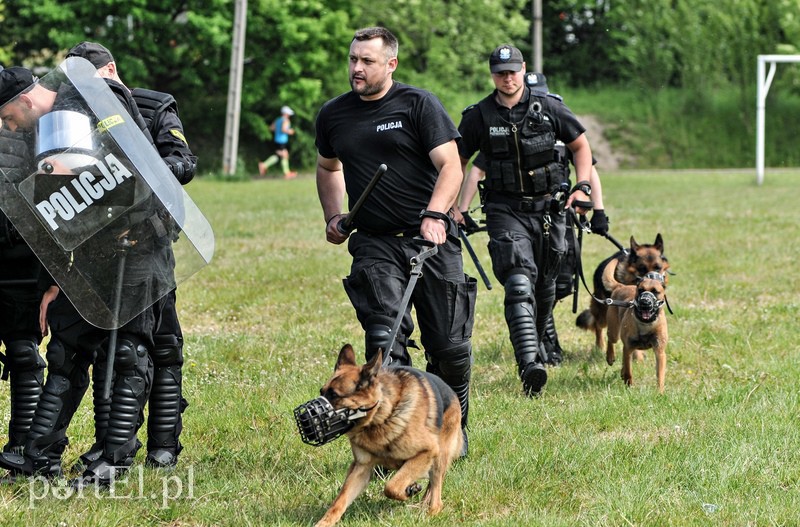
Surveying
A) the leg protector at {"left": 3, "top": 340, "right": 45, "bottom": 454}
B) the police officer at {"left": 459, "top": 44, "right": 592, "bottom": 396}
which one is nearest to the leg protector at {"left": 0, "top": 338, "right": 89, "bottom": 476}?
the leg protector at {"left": 3, "top": 340, "right": 45, "bottom": 454}

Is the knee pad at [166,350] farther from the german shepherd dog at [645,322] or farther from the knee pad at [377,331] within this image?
the german shepherd dog at [645,322]

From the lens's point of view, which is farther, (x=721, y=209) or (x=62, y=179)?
(x=721, y=209)

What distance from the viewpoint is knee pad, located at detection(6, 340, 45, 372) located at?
5.46m

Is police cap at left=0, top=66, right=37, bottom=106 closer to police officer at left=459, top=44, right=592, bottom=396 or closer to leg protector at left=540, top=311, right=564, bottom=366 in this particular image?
police officer at left=459, top=44, right=592, bottom=396

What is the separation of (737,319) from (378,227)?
17.8 ft

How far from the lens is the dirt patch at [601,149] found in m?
40.0

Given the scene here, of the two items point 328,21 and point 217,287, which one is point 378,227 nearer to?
point 217,287

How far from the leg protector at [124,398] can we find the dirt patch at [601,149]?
3476cm

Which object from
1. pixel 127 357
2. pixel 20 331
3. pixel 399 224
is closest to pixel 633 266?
pixel 399 224

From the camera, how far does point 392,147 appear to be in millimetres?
5484

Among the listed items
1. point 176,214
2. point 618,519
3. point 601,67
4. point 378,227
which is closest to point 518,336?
point 378,227

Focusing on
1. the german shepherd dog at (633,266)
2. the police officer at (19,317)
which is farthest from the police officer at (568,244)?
the police officer at (19,317)

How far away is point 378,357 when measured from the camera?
4.32 metres

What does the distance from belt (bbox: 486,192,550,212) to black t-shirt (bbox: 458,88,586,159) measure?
1.21ft
